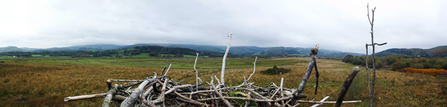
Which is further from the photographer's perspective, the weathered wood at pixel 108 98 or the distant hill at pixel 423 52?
the distant hill at pixel 423 52

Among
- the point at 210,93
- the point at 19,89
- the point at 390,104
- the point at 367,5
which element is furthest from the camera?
the point at 19,89

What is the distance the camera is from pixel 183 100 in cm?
288

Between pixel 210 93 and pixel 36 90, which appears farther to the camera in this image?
pixel 36 90

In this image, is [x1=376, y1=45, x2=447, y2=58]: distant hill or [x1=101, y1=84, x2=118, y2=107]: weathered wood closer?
[x1=101, y1=84, x2=118, y2=107]: weathered wood

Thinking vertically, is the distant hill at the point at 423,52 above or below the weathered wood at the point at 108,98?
below

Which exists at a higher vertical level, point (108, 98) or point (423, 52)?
point (108, 98)

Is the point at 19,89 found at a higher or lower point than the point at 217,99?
lower

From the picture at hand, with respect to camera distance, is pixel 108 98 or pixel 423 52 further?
pixel 423 52

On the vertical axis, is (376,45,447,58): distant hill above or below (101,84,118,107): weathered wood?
below

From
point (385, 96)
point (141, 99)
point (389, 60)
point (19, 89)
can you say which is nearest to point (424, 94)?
point (385, 96)

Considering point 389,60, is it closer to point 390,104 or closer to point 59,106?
point 390,104

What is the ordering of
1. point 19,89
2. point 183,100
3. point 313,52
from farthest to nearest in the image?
point 19,89
point 183,100
point 313,52

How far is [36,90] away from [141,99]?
14031 mm

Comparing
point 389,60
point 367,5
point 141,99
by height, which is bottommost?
point 389,60
